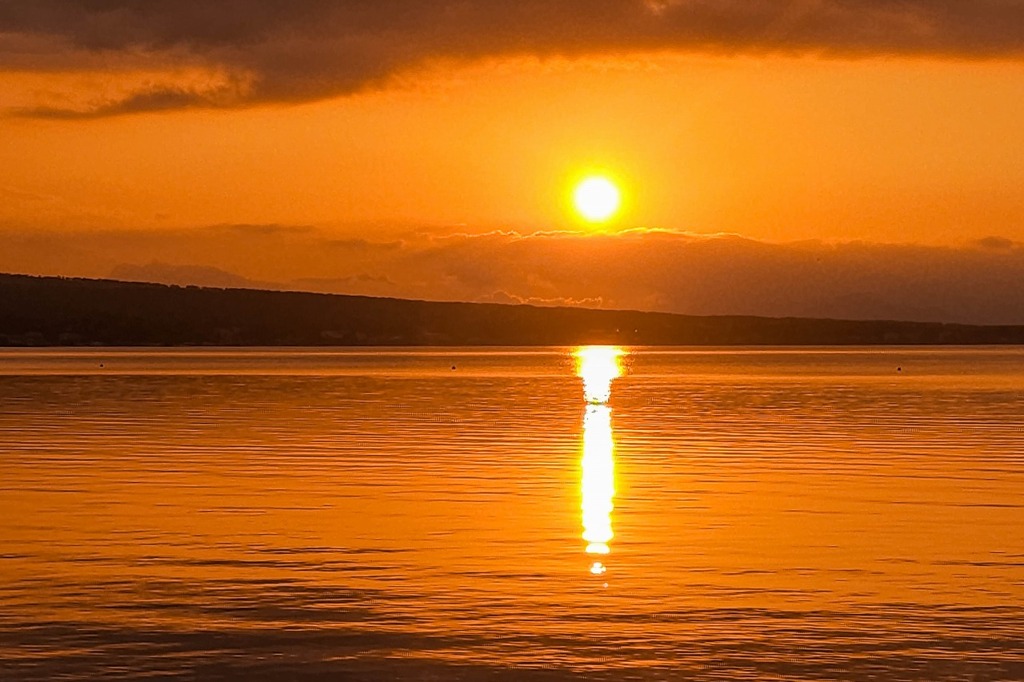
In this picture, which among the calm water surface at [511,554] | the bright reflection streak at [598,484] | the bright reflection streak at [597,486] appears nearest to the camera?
the calm water surface at [511,554]

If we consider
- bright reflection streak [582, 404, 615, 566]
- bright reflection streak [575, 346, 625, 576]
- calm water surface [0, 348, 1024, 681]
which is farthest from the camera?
bright reflection streak [582, 404, 615, 566]

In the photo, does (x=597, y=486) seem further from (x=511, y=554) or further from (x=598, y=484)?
(x=511, y=554)

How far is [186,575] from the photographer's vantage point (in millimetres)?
25219

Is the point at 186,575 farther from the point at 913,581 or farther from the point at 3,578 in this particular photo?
the point at 913,581

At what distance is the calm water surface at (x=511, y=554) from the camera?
63.4 feet

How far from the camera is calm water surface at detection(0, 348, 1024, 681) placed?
19.3 meters

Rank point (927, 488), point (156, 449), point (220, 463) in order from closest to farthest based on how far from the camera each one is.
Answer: point (927, 488) < point (220, 463) < point (156, 449)

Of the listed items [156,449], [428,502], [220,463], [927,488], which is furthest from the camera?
[156,449]

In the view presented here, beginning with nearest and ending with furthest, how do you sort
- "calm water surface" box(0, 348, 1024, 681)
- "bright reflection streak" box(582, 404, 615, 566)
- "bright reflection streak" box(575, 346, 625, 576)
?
"calm water surface" box(0, 348, 1024, 681), "bright reflection streak" box(575, 346, 625, 576), "bright reflection streak" box(582, 404, 615, 566)

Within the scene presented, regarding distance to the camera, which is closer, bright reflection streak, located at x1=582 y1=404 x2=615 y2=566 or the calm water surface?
the calm water surface

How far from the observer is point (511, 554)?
27578 mm

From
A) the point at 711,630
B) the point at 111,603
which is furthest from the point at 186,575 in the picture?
the point at 711,630

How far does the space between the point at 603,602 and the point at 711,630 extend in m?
2.44

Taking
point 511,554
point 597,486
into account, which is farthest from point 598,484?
point 511,554
